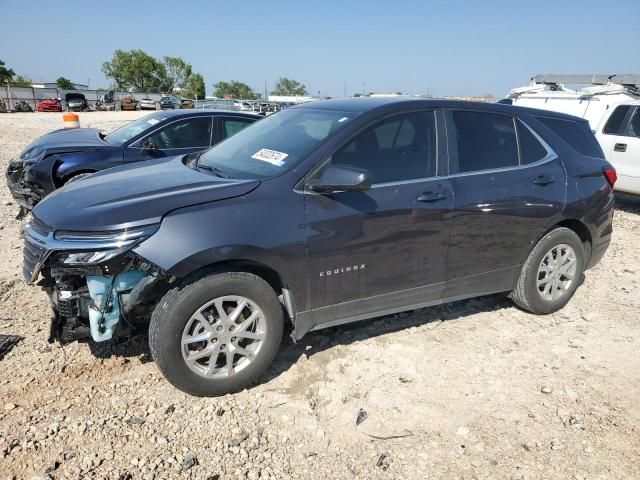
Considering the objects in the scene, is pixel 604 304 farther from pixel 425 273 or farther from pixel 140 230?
pixel 140 230

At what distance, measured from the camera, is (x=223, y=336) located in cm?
298

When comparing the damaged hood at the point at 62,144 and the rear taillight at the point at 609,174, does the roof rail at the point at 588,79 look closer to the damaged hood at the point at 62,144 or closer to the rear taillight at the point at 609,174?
the rear taillight at the point at 609,174

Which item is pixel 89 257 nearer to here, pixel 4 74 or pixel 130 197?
pixel 130 197

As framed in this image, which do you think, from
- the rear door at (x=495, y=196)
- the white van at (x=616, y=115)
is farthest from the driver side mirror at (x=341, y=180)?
the white van at (x=616, y=115)

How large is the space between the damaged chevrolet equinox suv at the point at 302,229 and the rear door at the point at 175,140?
3015 mm

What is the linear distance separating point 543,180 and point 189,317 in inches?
118

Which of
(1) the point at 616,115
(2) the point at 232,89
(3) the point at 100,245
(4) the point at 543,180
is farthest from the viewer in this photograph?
(2) the point at 232,89

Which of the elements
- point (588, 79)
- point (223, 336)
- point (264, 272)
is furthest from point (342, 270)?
point (588, 79)

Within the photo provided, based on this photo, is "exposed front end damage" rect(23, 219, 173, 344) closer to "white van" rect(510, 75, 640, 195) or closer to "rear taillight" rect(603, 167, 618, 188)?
"rear taillight" rect(603, 167, 618, 188)

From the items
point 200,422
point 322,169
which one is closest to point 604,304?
point 322,169

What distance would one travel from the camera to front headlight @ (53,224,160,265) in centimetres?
272

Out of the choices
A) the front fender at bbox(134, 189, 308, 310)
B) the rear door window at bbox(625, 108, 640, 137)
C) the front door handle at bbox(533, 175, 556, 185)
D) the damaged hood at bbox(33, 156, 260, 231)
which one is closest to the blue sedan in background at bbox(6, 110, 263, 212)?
the damaged hood at bbox(33, 156, 260, 231)

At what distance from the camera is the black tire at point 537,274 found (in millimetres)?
4176

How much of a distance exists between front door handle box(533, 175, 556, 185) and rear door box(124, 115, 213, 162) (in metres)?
4.70
